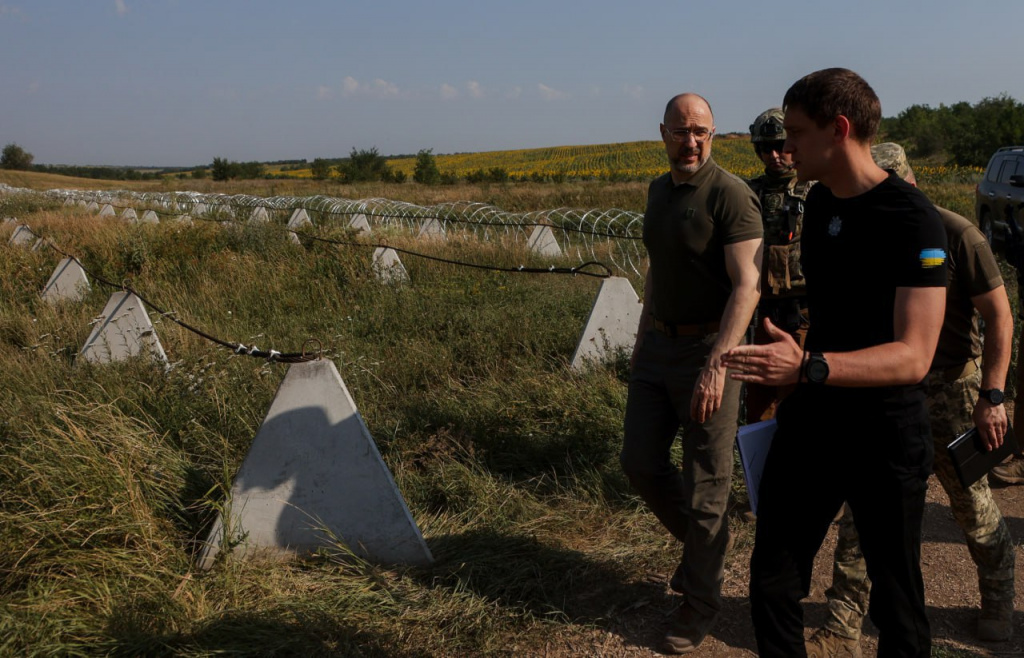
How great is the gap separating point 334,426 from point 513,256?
273 inches

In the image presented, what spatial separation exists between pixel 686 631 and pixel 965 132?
1854 inches

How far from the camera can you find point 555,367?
18.7 feet

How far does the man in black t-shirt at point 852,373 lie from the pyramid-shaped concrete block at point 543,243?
8.58 m

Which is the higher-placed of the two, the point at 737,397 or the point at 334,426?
the point at 737,397

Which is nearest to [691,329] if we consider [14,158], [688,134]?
[688,134]

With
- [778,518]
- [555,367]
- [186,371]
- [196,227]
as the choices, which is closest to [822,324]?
[778,518]

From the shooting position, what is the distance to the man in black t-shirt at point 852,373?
191 cm

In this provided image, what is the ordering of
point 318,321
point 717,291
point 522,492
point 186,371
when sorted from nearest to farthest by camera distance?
point 717,291 < point 522,492 < point 186,371 < point 318,321

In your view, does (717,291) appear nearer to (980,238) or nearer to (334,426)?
(980,238)

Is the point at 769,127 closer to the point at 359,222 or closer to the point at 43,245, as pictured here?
the point at 359,222

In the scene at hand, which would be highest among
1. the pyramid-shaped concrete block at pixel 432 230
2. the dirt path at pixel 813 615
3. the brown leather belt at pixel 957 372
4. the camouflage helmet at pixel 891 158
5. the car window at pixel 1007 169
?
the car window at pixel 1007 169

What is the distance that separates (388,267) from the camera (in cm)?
877

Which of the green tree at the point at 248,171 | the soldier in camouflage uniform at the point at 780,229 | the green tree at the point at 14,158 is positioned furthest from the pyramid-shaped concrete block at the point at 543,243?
the green tree at the point at 14,158

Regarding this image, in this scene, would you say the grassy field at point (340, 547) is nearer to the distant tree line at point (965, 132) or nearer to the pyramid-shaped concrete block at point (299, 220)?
the pyramid-shaped concrete block at point (299, 220)
